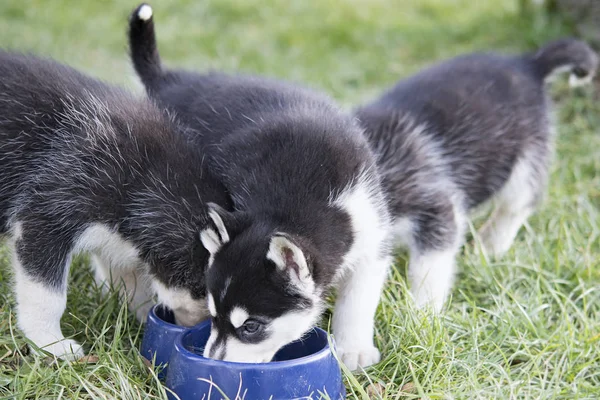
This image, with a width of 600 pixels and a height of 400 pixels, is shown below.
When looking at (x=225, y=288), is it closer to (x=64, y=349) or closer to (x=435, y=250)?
(x=64, y=349)

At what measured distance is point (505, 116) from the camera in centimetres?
580

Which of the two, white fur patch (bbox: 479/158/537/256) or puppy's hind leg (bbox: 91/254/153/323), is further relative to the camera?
white fur patch (bbox: 479/158/537/256)

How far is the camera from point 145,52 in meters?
5.51

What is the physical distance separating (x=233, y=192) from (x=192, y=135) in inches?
27.2

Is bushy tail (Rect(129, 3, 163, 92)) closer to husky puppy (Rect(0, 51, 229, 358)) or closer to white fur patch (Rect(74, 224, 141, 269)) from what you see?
husky puppy (Rect(0, 51, 229, 358))

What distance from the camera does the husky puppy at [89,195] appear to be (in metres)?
4.07

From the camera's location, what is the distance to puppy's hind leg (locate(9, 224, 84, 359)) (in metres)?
4.02

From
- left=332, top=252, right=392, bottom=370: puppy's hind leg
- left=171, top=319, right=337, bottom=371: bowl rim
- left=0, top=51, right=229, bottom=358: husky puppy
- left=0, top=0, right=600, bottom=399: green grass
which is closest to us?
left=171, top=319, right=337, bottom=371: bowl rim

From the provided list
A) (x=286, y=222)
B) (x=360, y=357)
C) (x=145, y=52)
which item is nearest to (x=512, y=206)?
(x=360, y=357)

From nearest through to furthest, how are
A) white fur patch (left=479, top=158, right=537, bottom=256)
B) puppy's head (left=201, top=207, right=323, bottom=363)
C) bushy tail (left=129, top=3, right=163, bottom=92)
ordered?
puppy's head (left=201, top=207, right=323, bottom=363) → bushy tail (left=129, top=3, right=163, bottom=92) → white fur patch (left=479, top=158, right=537, bottom=256)

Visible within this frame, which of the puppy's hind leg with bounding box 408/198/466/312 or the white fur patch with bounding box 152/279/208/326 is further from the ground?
the white fur patch with bounding box 152/279/208/326

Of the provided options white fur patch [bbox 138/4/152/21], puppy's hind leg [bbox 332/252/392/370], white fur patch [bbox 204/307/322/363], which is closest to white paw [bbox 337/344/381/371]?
puppy's hind leg [bbox 332/252/392/370]

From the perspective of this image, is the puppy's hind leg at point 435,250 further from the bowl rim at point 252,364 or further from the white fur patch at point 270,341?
the bowl rim at point 252,364

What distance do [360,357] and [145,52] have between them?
270 cm
